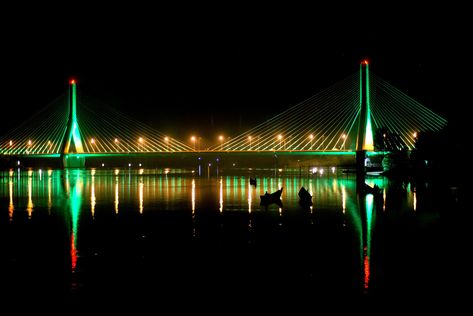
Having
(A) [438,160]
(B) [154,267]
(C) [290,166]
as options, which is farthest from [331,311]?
(C) [290,166]

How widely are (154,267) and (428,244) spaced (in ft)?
20.0

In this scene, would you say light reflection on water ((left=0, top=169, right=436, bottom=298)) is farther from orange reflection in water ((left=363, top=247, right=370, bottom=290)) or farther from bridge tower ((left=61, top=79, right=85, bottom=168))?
bridge tower ((left=61, top=79, right=85, bottom=168))

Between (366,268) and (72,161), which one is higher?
(72,161)

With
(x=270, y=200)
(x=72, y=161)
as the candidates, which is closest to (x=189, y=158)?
(x=72, y=161)

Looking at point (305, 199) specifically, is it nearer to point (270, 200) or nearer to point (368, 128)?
point (270, 200)

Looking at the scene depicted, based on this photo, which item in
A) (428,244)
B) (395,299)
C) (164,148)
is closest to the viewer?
(395,299)

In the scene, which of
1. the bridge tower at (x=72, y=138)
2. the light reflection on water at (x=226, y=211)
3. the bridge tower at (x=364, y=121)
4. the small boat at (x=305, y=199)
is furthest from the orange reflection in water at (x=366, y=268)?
the bridge tower at (x=72, y=138)

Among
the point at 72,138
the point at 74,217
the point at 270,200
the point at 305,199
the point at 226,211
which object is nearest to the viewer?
the point at 74,217

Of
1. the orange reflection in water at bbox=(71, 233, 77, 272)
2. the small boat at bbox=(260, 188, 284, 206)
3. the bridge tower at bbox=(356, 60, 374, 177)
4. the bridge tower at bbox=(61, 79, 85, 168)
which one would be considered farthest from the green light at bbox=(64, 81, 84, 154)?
the orange reflection in water at bbox=(71, 233, 77, 272)

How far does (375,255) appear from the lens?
38.1ft

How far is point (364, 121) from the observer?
1817 inches

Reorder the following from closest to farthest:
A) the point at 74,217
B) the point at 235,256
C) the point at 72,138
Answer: the point at 235,256 < the point at 74,217 < the point at 72,138

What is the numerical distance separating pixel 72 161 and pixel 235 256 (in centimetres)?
6068

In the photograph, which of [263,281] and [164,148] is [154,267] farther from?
[164,148]
